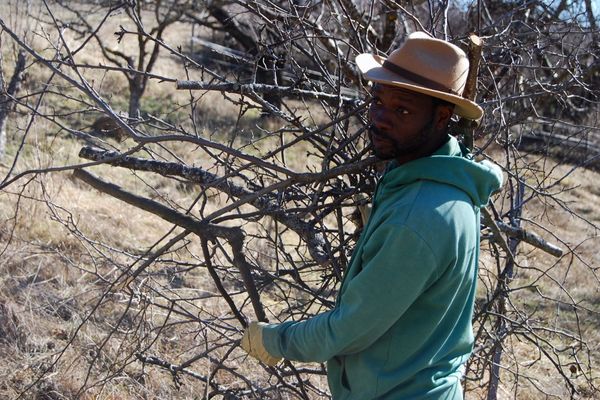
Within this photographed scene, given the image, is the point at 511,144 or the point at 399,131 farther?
the point at 511,144

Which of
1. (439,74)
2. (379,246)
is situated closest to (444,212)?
(379,246)

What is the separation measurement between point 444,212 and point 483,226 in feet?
4.74

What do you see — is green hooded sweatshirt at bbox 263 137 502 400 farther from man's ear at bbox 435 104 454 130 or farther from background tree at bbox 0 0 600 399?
background tree at bbox 0 0 600 399

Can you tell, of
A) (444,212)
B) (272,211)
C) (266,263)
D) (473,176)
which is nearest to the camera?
(444,212)

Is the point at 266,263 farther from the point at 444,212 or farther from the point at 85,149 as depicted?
the point at 444,212

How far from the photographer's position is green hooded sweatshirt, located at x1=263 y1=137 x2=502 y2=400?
1.70m

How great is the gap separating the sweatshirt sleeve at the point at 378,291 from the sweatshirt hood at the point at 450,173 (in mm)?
151

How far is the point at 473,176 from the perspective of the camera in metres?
1.83

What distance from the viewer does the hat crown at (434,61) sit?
188 centimetres

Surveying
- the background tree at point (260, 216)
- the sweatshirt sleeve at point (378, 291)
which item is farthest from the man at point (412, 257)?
the background tree at point (260, 216)

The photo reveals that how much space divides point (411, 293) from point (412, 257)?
0.08 meters

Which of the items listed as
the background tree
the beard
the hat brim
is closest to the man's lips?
the beard

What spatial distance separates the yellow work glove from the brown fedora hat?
697 mm

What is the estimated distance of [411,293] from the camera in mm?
1706
